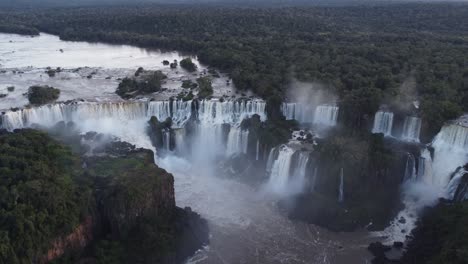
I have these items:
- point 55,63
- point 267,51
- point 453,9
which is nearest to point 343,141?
point 267,51

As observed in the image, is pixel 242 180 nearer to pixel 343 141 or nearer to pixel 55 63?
pixel 343 141

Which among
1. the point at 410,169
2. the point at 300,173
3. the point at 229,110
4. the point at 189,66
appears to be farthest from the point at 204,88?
the point at 410,169

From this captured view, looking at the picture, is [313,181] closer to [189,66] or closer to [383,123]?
[383,123]

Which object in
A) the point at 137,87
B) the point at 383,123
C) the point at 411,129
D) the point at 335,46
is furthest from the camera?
the point at 335,46

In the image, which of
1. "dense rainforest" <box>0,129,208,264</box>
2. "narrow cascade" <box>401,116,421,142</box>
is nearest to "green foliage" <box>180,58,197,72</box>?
"dense rainforest" <box>0,129,208,264</box>

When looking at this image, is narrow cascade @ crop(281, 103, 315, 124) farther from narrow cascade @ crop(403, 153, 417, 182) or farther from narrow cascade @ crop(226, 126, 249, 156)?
narrow cascade @ crop(403, 153, 417, 182)
